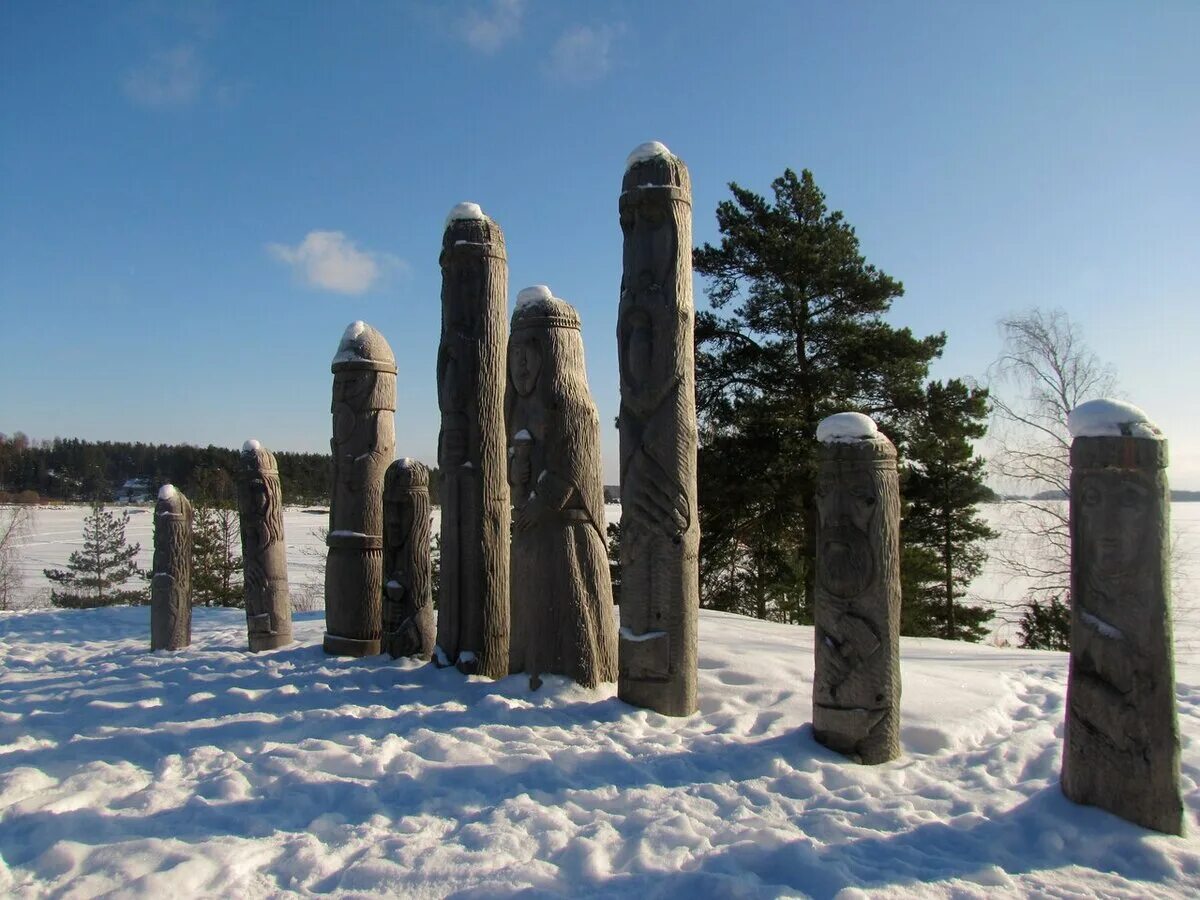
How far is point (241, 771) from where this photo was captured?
448cm

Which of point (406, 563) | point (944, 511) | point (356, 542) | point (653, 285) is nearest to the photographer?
point (653, 285)

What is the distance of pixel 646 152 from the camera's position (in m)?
5.84

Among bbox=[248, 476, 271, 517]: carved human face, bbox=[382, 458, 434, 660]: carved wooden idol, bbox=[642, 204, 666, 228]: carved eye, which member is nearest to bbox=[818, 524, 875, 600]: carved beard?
bbox=[642, 204, 666, 228]: carved eye

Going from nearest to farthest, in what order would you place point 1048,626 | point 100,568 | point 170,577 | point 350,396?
point 350,396
point 170,577
point 1048,626
point 100,568

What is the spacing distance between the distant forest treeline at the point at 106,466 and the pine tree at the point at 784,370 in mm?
25414

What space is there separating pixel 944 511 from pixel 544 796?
46.2 feet

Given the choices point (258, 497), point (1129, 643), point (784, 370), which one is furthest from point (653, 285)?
point (784, 370)

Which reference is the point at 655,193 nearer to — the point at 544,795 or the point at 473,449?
the point at 473,449

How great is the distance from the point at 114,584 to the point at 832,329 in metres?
23.1

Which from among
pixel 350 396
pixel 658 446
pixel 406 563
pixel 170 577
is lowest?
pixel 170 577

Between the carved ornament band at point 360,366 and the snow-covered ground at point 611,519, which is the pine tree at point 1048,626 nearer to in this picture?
the snow-covered ground at point 611,519

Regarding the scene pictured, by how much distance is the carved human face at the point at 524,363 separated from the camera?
20.2ft

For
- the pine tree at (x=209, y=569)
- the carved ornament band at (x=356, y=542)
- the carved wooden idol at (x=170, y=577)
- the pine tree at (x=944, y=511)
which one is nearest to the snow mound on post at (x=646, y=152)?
the carved ornament band at (x=356, y=542)

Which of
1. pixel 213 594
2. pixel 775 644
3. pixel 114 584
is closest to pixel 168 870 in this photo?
pixel 775 644
